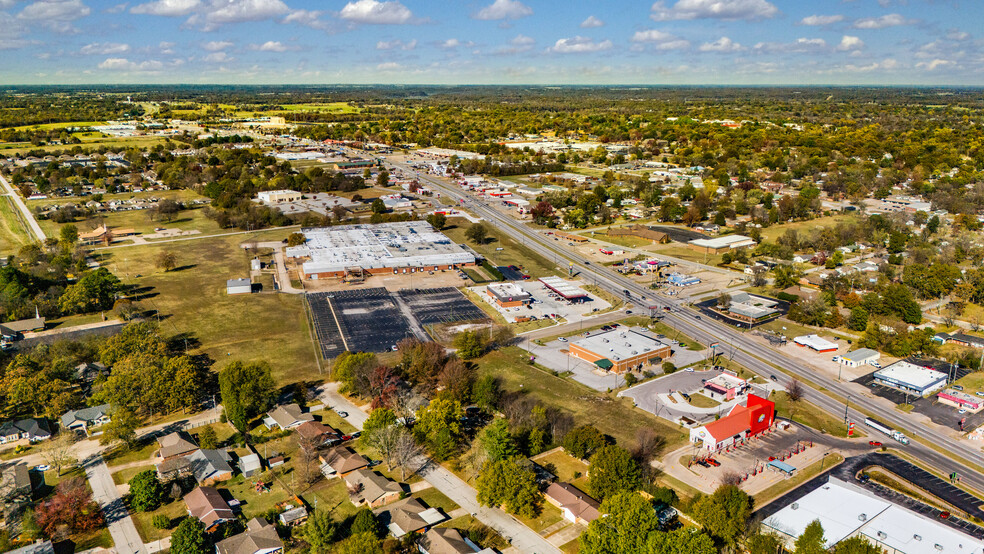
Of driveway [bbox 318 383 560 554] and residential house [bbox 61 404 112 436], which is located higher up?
residential house [bbox 61 404 112 436]

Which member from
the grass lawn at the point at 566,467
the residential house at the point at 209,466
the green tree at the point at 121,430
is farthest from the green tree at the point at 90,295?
the grass lawn at the point at 566,467

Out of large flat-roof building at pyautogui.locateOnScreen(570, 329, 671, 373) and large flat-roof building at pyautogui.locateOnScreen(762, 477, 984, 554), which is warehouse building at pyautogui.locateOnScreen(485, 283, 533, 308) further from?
large flat-roof building at pyautogui.locateOnScreen(762, 477, 984, 554)

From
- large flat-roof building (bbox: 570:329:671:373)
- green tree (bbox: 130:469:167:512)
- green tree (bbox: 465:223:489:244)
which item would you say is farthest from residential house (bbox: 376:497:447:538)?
green tree (bbox: 465:223:489:244)

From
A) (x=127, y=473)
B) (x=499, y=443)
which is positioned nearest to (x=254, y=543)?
(x=127, y=473)

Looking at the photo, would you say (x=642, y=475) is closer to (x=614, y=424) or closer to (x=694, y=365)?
(x=614, y=424)

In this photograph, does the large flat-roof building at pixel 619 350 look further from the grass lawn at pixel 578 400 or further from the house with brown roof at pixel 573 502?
the house with brown roof at pixel 573 502
